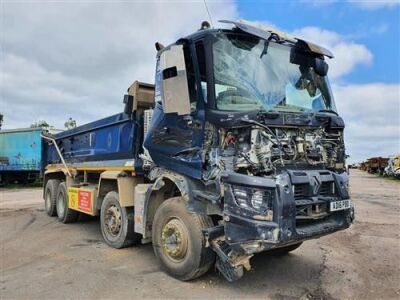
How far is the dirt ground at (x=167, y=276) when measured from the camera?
16.3 feet

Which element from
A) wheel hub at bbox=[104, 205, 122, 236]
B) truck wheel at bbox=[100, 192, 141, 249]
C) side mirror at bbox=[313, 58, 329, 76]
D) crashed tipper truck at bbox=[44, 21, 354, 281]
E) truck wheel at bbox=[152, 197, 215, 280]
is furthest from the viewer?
wheel hub at bbox=[104, 205, 122, 236]

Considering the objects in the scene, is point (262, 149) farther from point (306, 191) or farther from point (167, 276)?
Result: point (167, 276)

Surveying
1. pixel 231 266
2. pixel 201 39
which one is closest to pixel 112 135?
pixel 201 39

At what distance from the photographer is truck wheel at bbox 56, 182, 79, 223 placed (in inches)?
381

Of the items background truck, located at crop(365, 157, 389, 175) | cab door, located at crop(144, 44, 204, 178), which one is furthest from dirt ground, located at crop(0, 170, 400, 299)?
background truck, located at crop(365, 157, 389, 175)

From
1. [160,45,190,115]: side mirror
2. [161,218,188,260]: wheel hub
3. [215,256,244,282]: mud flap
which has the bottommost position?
[215,256,244,282]: mud flap

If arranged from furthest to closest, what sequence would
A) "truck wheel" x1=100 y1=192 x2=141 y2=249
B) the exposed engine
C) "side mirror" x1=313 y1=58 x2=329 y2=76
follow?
"truck wheel" x1=100 y1=192 x2=141 y2=249, "side mirror" x1=313 y1=58 x2=329 y2=76, the exposed engine

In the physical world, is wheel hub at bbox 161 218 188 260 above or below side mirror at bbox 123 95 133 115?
below

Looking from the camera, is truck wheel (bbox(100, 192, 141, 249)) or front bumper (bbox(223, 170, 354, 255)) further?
truck wheel (bbox(100, 192, 141, 249))

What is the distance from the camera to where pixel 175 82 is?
4.97m

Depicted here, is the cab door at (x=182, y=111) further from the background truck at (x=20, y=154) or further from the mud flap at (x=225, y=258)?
the background truck at (x=20, y=154)

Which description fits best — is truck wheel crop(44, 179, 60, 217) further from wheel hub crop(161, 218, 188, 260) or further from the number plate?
the number plate

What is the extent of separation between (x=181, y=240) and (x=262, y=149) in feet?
5.06

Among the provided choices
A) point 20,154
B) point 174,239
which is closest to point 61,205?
point 174,239
